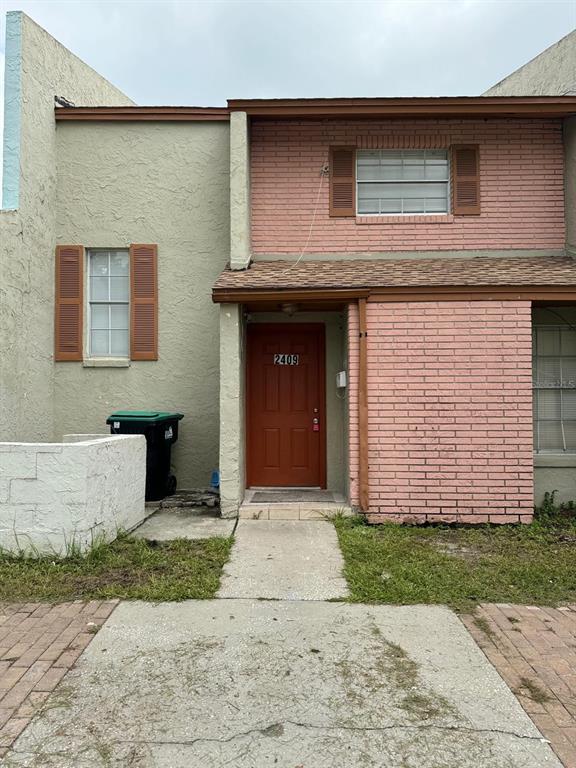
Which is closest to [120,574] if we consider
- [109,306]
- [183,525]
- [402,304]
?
[183,525]

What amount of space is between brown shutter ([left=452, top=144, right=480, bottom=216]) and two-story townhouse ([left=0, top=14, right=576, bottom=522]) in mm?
30

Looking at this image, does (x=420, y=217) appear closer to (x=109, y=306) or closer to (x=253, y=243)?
(x=253, y=243)

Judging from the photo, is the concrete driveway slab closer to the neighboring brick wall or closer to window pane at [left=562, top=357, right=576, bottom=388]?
the neighboring brick wall

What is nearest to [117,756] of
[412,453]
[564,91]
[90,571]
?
[90,571]

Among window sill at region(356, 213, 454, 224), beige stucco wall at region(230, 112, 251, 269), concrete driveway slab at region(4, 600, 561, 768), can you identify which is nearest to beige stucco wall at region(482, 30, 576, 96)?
window sill at region(356, 213, 454, 224)

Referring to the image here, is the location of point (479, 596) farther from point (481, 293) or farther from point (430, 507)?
point (481, 293)

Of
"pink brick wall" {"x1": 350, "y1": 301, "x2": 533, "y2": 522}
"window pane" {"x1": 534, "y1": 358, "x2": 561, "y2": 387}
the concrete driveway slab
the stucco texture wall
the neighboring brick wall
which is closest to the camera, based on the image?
the concrete driveway slab

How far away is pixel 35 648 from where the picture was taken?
3.74 metres

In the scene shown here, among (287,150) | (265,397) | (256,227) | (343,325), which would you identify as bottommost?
(265,397)

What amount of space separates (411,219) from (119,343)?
15.9 ft

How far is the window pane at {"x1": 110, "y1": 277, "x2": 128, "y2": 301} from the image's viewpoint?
8812mm

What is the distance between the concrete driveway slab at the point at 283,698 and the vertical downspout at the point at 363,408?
2.59 metres

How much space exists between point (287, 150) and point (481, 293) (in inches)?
148

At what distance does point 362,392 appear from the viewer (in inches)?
273
